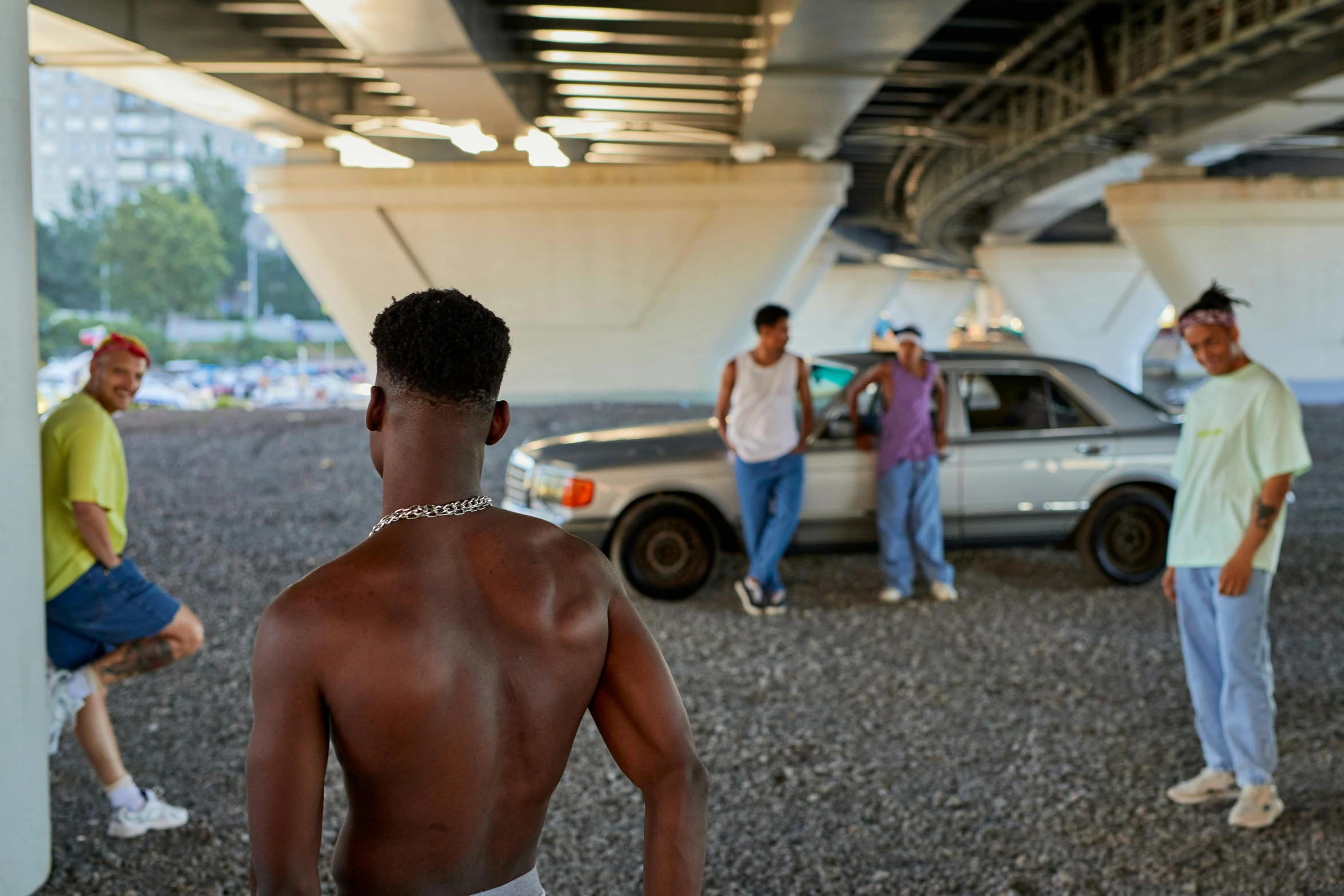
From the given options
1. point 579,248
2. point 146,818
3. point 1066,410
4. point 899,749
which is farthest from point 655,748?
point 579,248

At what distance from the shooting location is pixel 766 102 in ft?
42.1

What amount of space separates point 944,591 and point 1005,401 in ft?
5.08

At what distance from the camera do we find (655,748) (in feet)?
6.12

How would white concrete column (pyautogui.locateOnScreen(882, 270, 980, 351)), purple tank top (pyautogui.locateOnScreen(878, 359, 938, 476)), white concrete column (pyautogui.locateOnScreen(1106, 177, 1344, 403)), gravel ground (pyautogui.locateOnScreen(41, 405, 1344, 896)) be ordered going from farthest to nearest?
white concrete column (pyautogui.locateOnScreen(882, 270, 980, 351)) → white concrete column (pyautogui.locateOnScreen(1106, 177, 1344, 403)) → purple tank top (pyautogui.locateOnScreen(878, 359, 938, 476)) → gravel ground (pyautogui.locateOnScreen(41, 405, 1344, 896))

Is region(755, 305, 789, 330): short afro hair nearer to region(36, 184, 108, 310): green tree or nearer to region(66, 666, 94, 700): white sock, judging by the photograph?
region(66, 666, 94, 700): white sock

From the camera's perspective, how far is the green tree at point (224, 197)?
3031 inches

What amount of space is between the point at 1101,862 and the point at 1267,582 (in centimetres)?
117

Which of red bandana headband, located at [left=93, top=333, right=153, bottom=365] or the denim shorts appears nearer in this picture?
the denim shorts

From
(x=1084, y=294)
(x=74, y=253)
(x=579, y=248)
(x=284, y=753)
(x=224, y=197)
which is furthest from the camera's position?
(x=224, y=197)

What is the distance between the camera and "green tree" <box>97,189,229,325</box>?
64.8 metres

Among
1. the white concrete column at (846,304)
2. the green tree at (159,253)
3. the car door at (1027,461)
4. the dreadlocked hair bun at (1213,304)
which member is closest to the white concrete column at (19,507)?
the dreadlocked hair bun at (1213,304)

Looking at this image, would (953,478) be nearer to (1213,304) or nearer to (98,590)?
(1213,304)

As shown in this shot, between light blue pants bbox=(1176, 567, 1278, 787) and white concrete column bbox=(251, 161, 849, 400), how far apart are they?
13.8 m

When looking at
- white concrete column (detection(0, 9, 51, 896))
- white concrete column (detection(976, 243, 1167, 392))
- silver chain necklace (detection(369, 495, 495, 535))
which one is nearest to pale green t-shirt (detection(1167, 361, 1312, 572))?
silver chain necklace (detection(369, 495, 495, 535))
